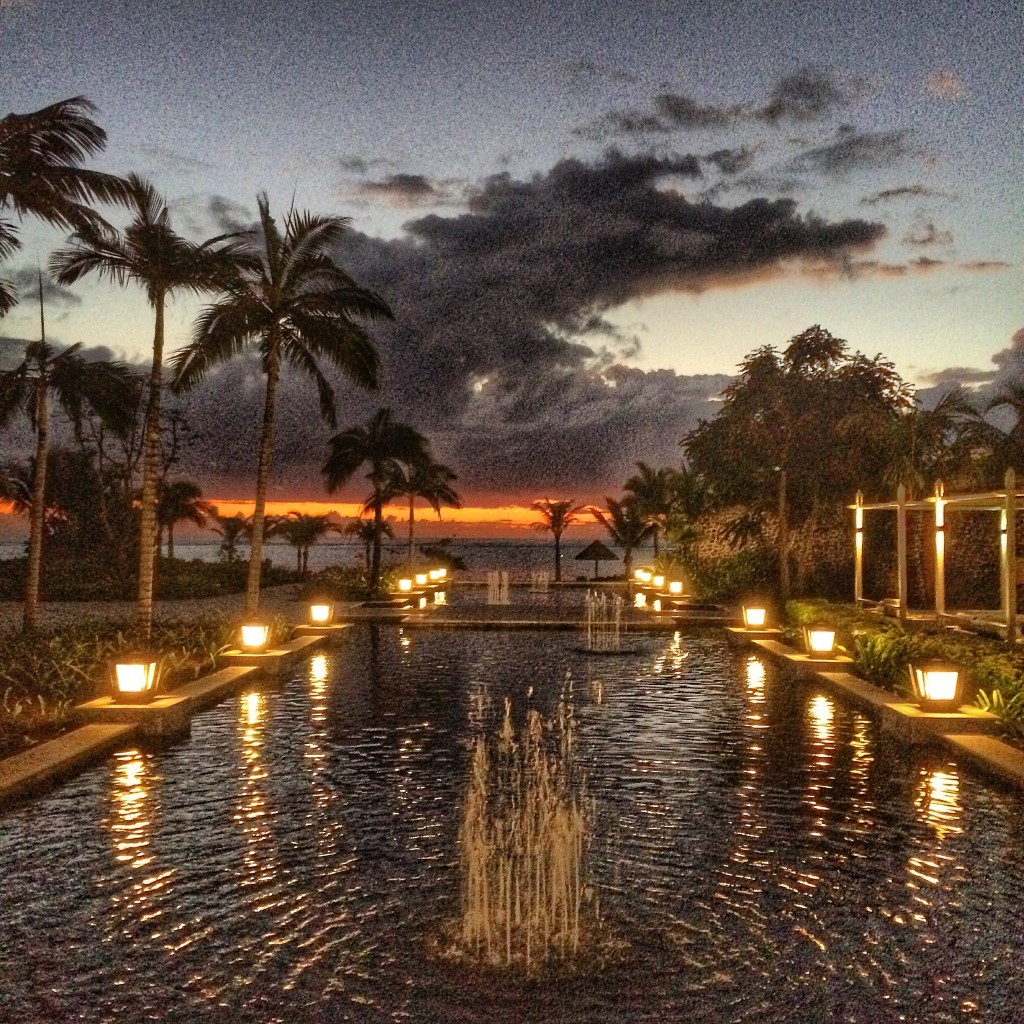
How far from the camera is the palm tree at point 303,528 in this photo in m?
53.9

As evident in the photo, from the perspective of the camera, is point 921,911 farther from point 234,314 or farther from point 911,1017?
point 234,314

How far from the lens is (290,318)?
20.9 meters

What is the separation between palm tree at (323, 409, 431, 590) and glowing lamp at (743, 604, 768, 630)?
1554 cm

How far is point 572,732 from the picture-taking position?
11.9 metres

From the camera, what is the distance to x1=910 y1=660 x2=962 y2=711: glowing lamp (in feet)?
37.6

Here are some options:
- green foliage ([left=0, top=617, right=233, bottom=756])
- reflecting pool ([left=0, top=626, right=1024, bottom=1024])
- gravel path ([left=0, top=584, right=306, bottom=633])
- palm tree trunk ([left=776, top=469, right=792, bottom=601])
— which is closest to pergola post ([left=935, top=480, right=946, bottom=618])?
reflecting pool ([left=0, top=626, right=1024, bottom=1024])

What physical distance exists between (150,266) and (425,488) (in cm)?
2631

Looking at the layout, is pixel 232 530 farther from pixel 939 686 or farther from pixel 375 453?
pixel 939 686

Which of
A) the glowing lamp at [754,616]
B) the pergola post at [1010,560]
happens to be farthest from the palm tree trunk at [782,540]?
the pergola post at [1010,560]

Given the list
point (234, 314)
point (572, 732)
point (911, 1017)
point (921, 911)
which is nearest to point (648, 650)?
point (572, 732)

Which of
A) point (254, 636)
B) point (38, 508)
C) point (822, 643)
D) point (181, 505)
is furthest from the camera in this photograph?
point (181, 505)

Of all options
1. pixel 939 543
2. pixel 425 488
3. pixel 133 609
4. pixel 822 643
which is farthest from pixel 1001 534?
pixel 425 488

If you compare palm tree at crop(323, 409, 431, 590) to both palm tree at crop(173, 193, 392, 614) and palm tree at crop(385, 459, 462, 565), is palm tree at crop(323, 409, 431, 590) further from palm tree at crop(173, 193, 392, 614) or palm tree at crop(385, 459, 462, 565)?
palm tree at crop(173, 193, 392, 614)

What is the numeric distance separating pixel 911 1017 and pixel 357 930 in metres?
2.88
